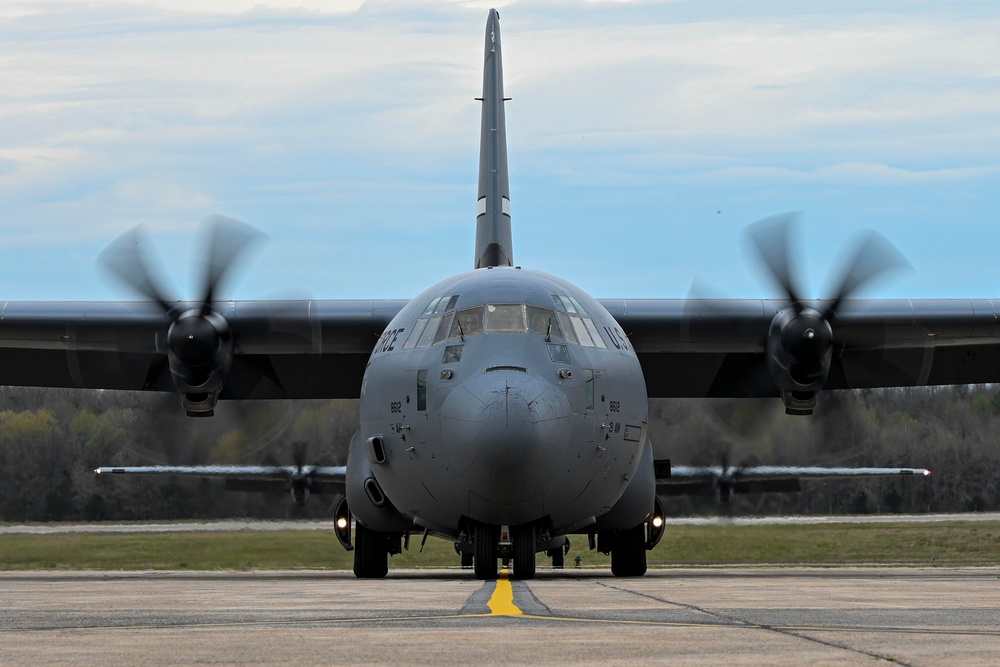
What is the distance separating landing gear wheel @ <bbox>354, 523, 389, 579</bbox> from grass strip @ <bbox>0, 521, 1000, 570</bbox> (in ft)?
25.9

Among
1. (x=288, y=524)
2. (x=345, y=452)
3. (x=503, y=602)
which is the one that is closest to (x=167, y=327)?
(x=345, y=452)

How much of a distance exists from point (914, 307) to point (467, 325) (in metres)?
8.17

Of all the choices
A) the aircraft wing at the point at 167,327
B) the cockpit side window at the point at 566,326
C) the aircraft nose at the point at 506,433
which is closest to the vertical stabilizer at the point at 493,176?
the aircraft wing at the point at 167,327

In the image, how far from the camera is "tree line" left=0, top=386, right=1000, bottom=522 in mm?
25562

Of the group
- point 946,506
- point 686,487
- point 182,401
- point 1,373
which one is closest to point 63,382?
point 1,373

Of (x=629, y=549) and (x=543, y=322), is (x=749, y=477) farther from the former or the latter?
(x=543, y=322)

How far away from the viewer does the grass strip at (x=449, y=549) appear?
26000mm

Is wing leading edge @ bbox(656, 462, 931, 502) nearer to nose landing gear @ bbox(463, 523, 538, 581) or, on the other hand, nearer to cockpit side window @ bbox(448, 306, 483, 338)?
nose landing gear @ bbox(463, 523, 538, 581)

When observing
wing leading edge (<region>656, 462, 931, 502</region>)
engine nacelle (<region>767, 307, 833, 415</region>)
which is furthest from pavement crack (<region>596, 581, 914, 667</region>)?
wing leading edge (<region>656, 462, 931, 502</region>)

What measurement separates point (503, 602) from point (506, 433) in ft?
9.77

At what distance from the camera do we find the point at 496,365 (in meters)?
12.4

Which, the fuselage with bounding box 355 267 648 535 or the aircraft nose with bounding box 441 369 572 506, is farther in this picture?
the fuselage with bounding box 355 267 648 535

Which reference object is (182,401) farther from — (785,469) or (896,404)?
(896,404)

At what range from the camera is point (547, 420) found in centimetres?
1209
